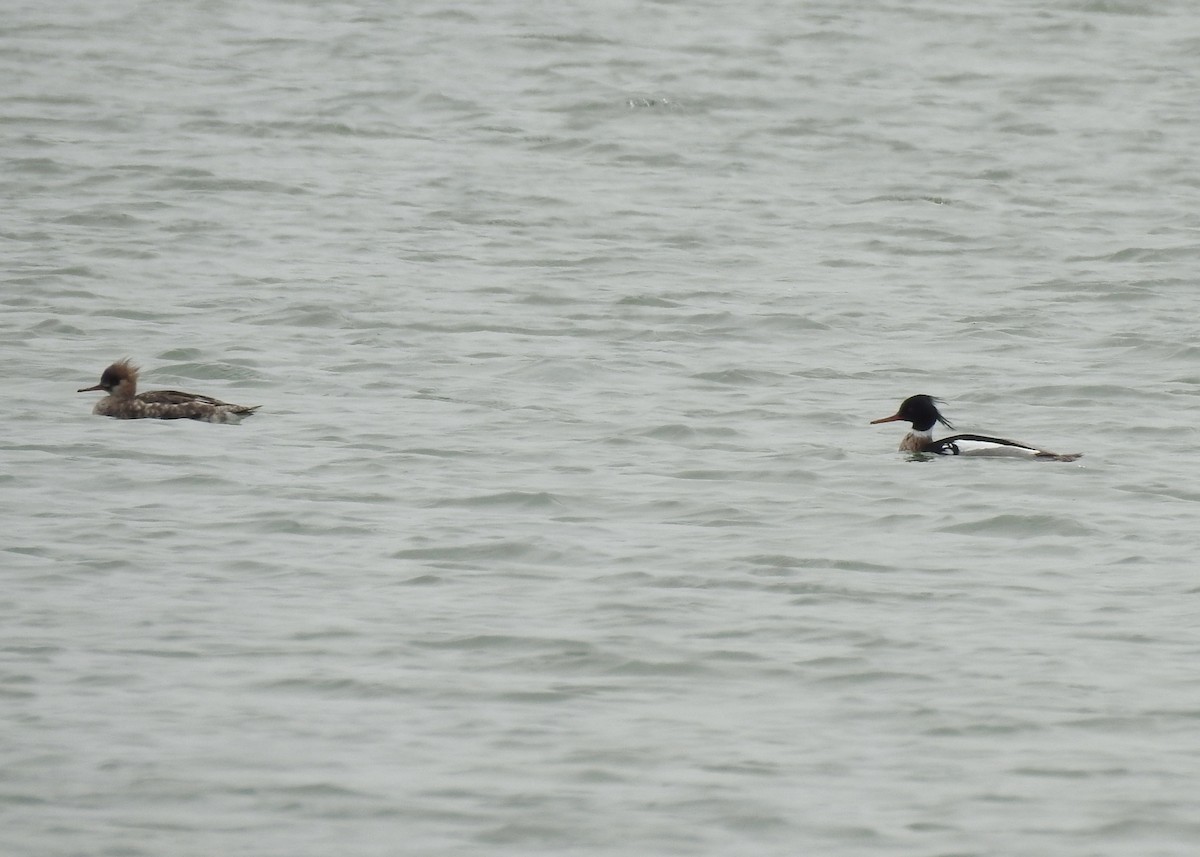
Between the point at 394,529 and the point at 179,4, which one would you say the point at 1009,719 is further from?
the point at 179,4

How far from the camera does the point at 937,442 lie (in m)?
12.7

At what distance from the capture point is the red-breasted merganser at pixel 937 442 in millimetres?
12562

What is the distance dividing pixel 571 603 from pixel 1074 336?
740 centimetres

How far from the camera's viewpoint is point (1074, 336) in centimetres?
1599

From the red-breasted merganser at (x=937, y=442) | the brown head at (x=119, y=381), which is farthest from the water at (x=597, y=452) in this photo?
the brown head at (x=119, y=381)

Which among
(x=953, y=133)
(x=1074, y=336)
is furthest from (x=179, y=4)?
(x=1074, y=336)

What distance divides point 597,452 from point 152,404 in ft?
8.45

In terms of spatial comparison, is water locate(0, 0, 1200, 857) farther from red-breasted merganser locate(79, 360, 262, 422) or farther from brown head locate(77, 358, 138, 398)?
brown head locate(77, 358, 138, 398)

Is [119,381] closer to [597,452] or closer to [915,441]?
[597,452]

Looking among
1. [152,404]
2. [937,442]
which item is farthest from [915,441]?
[152,404]

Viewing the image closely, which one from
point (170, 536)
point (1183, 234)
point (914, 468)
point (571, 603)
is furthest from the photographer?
point (1183, 234)

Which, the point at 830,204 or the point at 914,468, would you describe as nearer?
the point at 914,468

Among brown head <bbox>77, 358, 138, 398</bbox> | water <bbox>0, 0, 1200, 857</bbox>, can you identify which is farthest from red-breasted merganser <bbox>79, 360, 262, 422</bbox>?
water <bbox>0, 0, 1200, 857</bbox>

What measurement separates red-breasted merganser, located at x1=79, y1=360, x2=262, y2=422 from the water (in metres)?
0.19
